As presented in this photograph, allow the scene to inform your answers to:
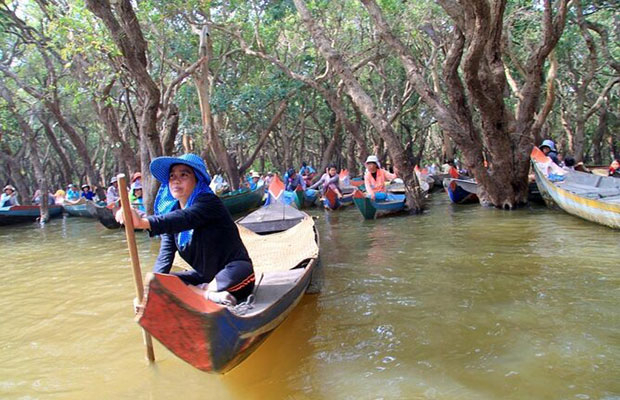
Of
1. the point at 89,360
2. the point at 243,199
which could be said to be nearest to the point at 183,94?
the point at 243,199

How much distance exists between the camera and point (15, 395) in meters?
3.27

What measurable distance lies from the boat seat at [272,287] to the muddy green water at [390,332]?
18.6 inches

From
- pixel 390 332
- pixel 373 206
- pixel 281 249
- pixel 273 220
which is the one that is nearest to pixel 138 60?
pixel 273 220

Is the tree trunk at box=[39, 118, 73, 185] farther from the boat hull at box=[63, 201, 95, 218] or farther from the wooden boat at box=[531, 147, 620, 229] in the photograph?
the wooden boat at box=[531, 147, 620, 229]

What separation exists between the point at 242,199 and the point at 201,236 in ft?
Answer: 36.2

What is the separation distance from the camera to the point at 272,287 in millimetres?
3732

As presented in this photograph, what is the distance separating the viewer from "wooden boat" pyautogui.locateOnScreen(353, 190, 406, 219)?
10672 mm

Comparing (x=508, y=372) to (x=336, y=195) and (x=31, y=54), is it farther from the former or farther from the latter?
(x=31, y=54)

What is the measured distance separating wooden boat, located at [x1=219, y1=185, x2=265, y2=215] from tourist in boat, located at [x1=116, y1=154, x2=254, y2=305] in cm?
957

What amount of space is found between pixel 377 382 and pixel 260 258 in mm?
2567

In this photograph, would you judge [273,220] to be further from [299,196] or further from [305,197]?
[305,197]

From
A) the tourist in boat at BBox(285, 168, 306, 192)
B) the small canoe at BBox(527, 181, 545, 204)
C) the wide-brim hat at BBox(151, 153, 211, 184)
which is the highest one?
the wide-brim hat at BBox(151, 153, 211, 184)

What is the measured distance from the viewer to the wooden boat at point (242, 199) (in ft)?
44.0

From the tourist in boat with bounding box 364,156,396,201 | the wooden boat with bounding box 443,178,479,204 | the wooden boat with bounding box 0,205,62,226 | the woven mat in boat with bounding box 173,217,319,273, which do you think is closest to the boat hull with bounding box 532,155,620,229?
the wooden boat with bounding box 443,178,479,204
